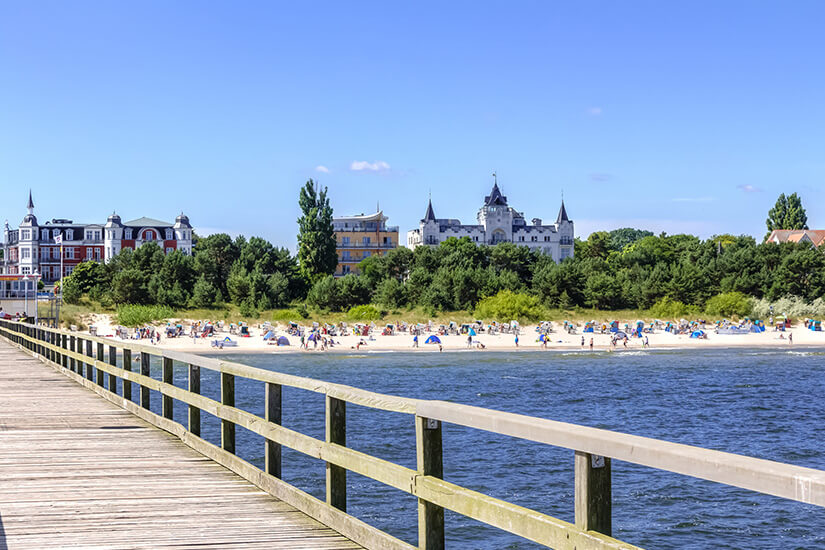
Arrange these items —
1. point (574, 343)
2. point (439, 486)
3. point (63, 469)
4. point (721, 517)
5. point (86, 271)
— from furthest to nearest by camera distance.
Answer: point (86, 271) < point (574, 343) < point (721, 517) < point (63, 469) < point (439, 486)

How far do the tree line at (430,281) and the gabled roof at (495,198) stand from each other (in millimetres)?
71883

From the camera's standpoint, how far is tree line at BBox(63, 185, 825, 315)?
77.4 m

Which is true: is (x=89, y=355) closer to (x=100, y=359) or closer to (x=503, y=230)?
(x=100, y=359)

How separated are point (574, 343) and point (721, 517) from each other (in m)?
50.4

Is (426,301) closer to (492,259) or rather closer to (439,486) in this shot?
(492,259)

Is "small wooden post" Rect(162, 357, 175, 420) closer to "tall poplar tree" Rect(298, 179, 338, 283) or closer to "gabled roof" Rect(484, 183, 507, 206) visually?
"tall poplar tree" Rect(298, 179, 338, 283)

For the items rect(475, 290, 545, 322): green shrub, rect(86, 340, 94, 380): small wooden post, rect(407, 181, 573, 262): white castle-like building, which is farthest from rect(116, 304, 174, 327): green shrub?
rect(407, 181, 573, 262): white castle-like building

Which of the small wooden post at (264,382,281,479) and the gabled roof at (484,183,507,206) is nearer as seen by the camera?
the small wooden post at (264,382,281,479)

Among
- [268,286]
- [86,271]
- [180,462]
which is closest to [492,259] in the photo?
[268,286]

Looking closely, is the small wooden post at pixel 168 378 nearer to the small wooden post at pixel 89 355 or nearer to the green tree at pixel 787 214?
the small wooden post at pixel 89 355

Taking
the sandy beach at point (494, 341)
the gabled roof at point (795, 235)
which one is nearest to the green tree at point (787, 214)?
the gabled roof at point (795, 235)

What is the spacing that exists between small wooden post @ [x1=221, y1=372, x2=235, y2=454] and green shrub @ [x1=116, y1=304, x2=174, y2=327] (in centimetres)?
6312

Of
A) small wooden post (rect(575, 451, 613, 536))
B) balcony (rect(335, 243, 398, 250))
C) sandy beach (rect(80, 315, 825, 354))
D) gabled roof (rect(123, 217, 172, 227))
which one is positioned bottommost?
sandy beach (rect(80, 315, 825, 354))

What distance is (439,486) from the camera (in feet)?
14.7
